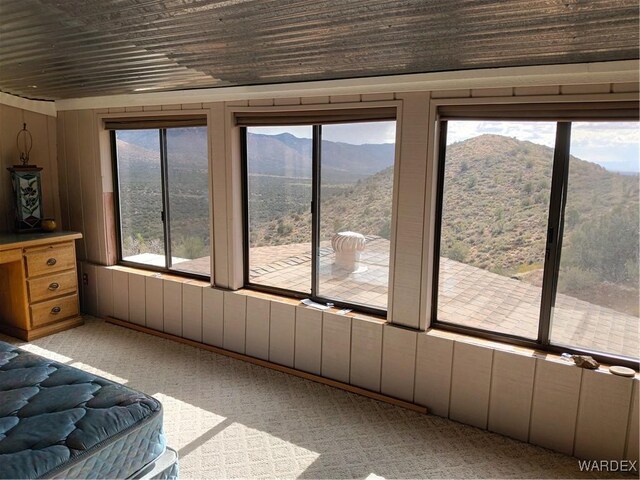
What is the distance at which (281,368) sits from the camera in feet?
11.6

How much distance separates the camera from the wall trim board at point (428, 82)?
2311 millimetres

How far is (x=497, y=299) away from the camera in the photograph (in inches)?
114

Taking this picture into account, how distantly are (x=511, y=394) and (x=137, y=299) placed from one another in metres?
3.17

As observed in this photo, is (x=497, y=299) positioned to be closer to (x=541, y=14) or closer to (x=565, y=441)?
(x=565, y=441)

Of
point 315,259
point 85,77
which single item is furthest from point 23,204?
point 315,259

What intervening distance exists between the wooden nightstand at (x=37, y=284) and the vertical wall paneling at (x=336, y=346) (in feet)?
8.18

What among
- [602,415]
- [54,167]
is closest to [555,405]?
[602,415]

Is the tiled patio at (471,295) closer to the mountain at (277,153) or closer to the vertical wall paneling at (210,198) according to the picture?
the vertical wall paneling at (210,198)

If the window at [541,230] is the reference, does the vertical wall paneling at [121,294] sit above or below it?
below

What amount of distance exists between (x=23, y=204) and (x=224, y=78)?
235cm

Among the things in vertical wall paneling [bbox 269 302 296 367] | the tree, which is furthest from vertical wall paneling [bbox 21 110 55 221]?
the tree

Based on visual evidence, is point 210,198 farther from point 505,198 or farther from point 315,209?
point 505,198

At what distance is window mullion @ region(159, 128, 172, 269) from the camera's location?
13.7 ft

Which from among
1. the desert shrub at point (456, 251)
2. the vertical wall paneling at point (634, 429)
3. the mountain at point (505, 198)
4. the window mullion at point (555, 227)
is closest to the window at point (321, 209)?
the mountain at point (505, 198)
